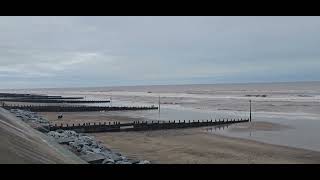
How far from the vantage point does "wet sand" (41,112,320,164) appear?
2194 centimetres

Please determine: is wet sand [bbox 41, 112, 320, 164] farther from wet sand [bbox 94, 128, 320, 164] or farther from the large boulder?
the large boulder

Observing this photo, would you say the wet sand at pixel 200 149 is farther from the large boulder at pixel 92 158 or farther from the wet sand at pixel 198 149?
the large boulder at pixel 92 158

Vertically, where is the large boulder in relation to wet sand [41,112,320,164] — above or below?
above

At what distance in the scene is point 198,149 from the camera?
25672mm

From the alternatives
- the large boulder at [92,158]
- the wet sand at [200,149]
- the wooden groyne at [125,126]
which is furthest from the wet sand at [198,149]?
the large boulder at [92,158]

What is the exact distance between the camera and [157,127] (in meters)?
38.1

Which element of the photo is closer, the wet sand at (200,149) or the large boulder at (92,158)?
the large boulder at (92,158)

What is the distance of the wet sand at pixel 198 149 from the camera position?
2194 centimetres

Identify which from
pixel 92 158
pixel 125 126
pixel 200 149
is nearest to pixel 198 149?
pixel 200 149

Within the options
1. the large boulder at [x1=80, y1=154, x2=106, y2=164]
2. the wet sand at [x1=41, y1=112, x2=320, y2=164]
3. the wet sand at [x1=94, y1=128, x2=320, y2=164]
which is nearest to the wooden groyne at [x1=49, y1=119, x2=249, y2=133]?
the wet sand at [x1=41, y1=112, x2=320, y2=164]
